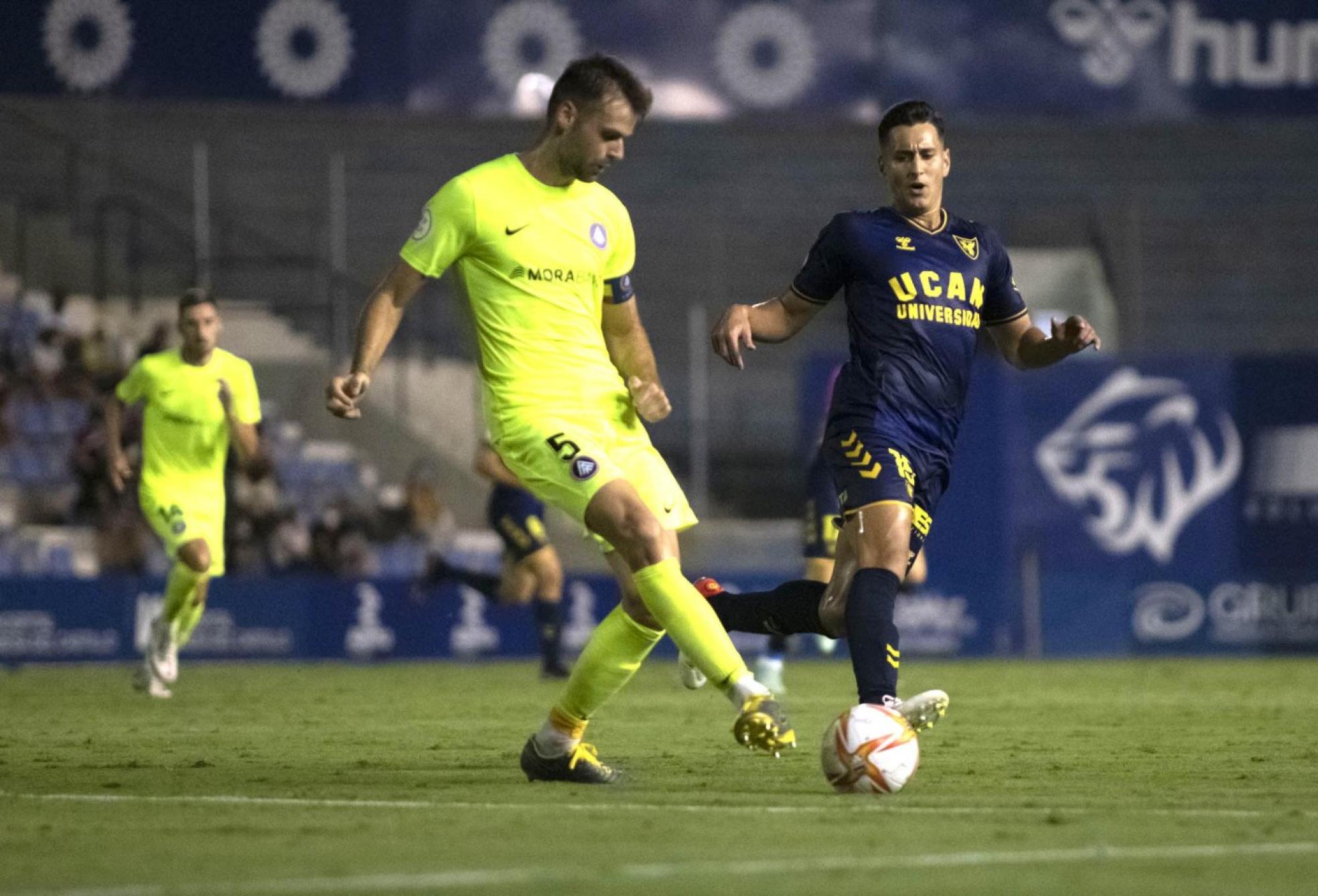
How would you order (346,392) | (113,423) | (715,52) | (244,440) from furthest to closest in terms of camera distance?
(715,52), (113,423), (244,440), (346,392)

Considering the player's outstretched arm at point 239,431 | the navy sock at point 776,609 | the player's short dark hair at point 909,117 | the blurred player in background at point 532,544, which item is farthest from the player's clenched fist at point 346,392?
the blurred player in background at point 532,544

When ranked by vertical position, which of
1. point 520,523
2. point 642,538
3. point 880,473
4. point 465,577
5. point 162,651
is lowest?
point 465,577

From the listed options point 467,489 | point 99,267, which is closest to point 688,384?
point 467,489

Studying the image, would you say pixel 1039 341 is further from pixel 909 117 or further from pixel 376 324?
pixel 376 324

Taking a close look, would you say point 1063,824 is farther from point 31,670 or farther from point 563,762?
point 31,670

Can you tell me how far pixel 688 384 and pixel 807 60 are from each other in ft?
10.9

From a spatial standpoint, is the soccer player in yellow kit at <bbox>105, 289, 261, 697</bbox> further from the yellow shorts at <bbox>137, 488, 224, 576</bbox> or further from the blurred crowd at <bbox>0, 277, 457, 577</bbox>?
the blurred crowd at <bbox>0, 277, 457, 577</bbox>

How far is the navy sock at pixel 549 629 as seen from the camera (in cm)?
1691

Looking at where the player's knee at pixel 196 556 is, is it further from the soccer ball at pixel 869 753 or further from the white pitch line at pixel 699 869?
the white pitch line at pixel 699 869

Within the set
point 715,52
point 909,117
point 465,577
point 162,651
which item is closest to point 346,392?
point 909,117

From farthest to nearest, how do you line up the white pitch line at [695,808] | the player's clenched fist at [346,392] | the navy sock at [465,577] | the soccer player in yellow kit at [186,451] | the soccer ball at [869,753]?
the navy sock at [465,577] → the soccer player in yellow kit at [186,451] → the player's clenched fist at [346,392] → the soccer ball at [869,753] → the white pitch line at [695,808]

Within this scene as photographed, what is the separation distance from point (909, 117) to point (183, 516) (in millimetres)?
7727

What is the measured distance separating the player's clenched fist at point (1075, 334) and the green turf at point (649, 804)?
1545 millimetres

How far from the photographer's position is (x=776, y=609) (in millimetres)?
8617
